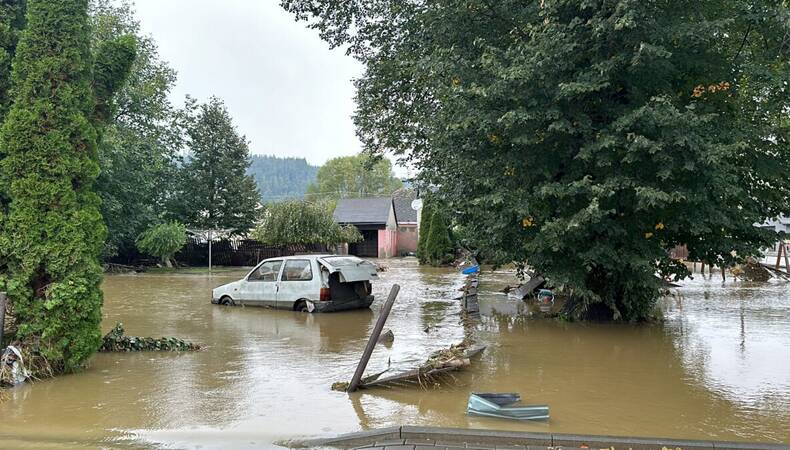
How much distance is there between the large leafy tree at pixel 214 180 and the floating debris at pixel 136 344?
24.3 metres

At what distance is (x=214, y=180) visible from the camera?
3434cm

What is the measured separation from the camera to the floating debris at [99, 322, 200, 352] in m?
9.49

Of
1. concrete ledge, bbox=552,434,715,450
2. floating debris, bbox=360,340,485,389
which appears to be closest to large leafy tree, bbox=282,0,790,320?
floating debris, bbox=360,340,485,389

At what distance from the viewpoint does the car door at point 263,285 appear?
1427 cm

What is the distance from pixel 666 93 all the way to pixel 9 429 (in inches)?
408

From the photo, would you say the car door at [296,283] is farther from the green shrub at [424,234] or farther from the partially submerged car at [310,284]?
the green shrub at [424,234]

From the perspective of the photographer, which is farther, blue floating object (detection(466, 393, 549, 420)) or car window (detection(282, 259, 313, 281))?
car window (detection(282, 259, 313, 281))

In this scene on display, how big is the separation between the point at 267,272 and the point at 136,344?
5098mm

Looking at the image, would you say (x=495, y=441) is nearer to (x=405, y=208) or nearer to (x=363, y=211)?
(x=363, y=211)

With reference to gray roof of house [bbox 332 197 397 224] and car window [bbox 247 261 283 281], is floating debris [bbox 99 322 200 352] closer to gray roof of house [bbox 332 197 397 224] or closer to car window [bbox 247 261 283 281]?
car window [bbox 247 261 283 281]

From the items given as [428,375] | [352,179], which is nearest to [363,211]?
[428,375]

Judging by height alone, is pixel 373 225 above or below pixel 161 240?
above

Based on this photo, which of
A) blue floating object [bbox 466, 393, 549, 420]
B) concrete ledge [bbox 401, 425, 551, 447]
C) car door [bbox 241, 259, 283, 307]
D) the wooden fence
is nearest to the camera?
concrete ledge [bbox 401, 425, 551, 447]

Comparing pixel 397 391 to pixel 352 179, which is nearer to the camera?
pixel 397 391
